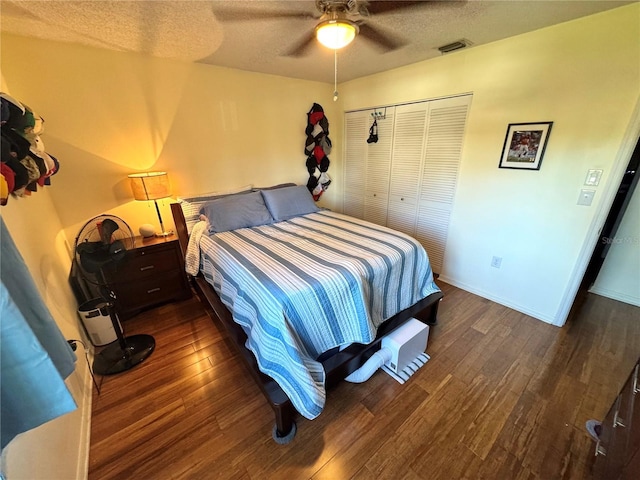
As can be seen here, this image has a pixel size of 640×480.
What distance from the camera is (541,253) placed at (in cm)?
216

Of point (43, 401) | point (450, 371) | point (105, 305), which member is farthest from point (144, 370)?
point (450, 371)

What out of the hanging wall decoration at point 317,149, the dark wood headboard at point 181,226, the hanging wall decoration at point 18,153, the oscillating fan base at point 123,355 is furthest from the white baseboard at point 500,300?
the hanging wall decoration at point 18,153

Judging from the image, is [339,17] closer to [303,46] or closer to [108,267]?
[303,46]

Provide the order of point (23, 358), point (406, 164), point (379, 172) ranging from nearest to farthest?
point (23, 358), point (406, 164), point (379, 172)

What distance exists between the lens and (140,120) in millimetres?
2311

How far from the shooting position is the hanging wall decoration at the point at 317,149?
3.31m

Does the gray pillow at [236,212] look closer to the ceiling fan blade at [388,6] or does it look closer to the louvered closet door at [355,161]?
the louvered closet door at [355,161]

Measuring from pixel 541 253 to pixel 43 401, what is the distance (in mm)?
2994

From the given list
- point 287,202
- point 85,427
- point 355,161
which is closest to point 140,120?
point 287,202

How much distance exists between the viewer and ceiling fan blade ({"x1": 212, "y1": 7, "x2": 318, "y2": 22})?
155cm

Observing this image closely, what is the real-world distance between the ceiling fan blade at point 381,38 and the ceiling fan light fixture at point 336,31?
462mm

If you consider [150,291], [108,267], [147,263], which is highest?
[108,267]

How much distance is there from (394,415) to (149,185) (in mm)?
2497

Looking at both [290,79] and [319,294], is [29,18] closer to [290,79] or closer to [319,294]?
[290,79]
